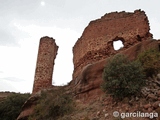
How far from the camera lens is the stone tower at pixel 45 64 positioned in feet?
46.7

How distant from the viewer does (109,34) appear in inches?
514

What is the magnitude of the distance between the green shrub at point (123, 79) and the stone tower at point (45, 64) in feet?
23.4

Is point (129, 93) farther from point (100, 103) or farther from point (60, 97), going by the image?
point (60, 97)

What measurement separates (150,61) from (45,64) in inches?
336

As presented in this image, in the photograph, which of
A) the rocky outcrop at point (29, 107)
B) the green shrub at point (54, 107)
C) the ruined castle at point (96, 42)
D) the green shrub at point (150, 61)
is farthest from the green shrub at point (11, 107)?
the green shrub at point (150, 61)

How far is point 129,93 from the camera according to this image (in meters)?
7.28

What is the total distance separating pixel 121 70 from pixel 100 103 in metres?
1.58

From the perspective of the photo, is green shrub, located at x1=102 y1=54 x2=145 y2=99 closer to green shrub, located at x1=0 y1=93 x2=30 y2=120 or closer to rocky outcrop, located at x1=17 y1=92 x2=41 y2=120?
rocky outcrop, located at x1=17 y1=92 x2=41 y2=120

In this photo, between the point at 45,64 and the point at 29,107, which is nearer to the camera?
the point at 29,107

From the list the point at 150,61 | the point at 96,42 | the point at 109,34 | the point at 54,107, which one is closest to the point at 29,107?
the point at 54,107

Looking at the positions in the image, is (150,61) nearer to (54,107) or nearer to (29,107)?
(54,107)

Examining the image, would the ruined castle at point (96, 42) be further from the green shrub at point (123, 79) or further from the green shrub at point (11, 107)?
the green shrub at point (11, 107)

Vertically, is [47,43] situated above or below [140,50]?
above

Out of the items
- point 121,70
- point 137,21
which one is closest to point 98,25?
point 137,21
